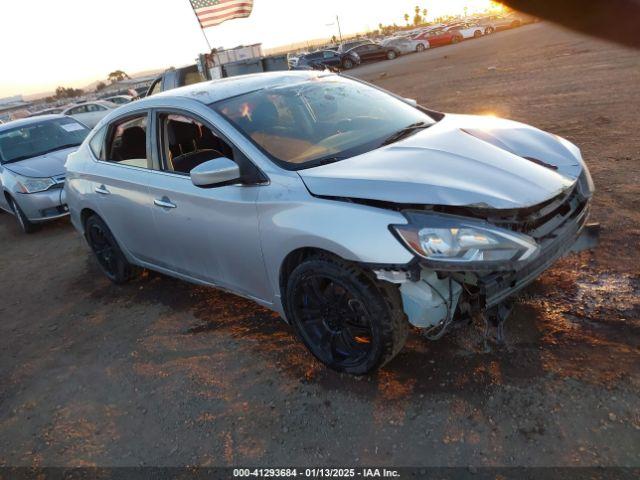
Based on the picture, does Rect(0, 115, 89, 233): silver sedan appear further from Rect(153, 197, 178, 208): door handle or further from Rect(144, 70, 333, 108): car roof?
Rect(153, 197, 178, 208): door handle

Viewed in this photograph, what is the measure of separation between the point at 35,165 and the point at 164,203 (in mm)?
5029

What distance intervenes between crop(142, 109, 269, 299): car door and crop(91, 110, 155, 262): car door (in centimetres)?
15

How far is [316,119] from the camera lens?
354 cm

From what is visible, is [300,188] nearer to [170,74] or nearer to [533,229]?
[533,229]

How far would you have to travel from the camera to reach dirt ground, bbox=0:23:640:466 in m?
2.42

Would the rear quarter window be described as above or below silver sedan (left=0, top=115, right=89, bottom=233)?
above

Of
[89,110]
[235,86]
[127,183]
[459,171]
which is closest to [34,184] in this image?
[127,183]

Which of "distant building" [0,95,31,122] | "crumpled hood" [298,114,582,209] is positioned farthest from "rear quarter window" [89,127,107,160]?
"distant building" [0,95,31,122]

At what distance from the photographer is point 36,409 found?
10.9 ft

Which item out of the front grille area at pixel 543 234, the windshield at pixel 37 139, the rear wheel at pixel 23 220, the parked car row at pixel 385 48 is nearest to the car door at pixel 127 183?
the front grille area at pixel 543 234

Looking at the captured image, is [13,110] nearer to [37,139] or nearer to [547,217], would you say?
[37,139]

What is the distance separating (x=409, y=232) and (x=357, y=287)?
1.35 ft

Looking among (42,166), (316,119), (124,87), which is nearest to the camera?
(316,119)

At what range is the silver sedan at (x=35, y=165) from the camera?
24.0ft
